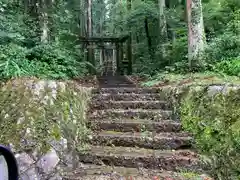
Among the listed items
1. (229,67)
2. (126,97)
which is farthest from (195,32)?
(126,97)

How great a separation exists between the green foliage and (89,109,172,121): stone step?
27.0 inches

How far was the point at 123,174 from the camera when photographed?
4.54m

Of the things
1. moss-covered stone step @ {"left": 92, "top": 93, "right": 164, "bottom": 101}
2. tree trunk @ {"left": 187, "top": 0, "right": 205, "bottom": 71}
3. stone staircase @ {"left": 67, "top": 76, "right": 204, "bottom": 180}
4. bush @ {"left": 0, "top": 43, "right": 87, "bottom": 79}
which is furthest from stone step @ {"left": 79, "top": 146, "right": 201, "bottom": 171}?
tree trunk @ {"left": 187, "top": 0, "right": 205, "bottom": 71}

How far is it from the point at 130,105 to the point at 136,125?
3.04 feet

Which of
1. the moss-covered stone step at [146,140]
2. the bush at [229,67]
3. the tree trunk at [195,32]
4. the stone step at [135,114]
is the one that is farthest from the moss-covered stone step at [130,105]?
the tree trunk at [195,32]

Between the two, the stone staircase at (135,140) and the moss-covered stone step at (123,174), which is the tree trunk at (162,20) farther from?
the moss-covered stone step at (123,174)

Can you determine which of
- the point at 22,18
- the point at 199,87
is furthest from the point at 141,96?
the point at 22,18

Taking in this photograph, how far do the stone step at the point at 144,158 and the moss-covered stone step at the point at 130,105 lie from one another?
151 centimetres

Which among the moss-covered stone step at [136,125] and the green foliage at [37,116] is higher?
the green foliage at [37,116]

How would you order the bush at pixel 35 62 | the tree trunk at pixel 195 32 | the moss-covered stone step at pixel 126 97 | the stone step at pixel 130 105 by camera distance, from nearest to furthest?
the stone step at pixel 130 105 → the bush at pixel 35 62 → the moss-covered stone step at pixel 126 97 → the tree trunk at pixel 195 32

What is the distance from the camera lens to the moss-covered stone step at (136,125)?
19.0 feet

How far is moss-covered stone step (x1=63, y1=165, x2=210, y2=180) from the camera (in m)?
4.40

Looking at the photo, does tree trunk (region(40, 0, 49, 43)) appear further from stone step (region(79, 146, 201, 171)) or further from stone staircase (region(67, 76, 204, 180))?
stone step (region(79, 146, 201, 171))

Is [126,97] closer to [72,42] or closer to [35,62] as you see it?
[35,62]
